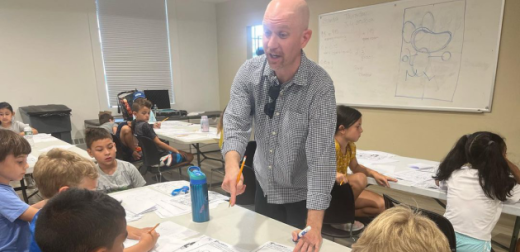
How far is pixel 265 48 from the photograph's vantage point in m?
1.17

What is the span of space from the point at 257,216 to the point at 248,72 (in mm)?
641

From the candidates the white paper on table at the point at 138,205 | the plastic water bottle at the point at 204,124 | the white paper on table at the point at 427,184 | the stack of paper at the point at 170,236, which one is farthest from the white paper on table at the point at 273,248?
the plastic water bottle at the point at 204,124

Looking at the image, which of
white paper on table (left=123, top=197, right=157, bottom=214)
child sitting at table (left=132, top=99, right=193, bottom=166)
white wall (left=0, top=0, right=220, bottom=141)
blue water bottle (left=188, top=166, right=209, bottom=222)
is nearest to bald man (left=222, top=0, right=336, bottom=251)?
blue water bottle (left=188, top=166, right=209, bottom=222)

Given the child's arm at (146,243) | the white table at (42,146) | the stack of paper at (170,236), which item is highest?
the child's arm at (146,243)

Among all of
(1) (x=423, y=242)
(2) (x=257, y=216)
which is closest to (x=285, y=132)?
(2) (x=257, y=216)

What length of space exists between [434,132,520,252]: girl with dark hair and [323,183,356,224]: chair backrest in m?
0.54

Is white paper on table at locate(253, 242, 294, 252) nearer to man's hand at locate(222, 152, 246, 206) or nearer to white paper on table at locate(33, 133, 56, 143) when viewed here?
man's hand at locate(222, 152, 246, 206)

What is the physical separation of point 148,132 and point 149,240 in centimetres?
259

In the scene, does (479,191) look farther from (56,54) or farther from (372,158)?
(56,54)

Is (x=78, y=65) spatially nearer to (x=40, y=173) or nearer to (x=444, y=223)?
(x=40, y=173)

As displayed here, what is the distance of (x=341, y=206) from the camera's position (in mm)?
1823

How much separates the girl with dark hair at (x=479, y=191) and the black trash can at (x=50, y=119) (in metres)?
4.85

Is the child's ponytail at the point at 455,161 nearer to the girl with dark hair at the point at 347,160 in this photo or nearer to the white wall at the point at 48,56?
the girl with dark hair at the point at 347,160

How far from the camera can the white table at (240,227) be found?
1183 millimetres
